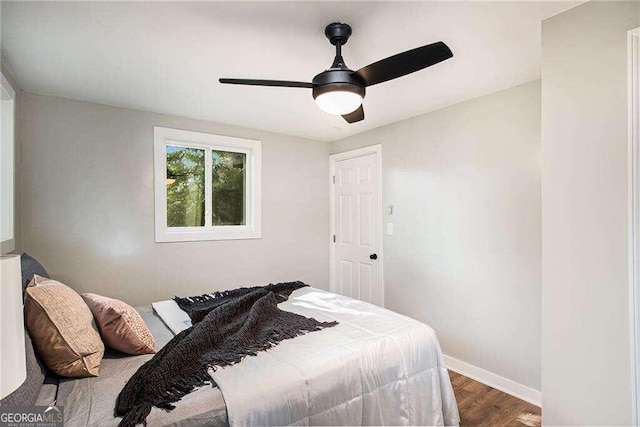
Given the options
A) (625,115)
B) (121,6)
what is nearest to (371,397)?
(625,115)

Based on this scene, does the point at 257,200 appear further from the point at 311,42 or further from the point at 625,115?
the point at 625,115

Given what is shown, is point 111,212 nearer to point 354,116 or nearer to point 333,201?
point 354,116

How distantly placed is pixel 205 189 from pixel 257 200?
0.57 meters

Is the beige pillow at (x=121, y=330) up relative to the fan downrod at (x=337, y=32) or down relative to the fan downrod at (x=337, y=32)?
down

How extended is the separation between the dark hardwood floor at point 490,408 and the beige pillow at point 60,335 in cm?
219

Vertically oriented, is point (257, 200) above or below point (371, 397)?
above

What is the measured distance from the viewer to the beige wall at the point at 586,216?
1417 millimetres

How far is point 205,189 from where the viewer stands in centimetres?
347

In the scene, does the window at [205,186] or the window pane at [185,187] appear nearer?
the window at [205,186]

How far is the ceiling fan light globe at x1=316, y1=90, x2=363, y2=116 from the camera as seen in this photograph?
5.54ft

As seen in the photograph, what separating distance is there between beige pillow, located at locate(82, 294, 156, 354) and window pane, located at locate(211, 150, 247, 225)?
77.6 inches

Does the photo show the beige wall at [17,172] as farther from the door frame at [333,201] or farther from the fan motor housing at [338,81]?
the door frame at [333,201]

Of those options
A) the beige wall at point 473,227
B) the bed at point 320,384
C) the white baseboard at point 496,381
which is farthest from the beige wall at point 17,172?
the white baseboard at point 496,381

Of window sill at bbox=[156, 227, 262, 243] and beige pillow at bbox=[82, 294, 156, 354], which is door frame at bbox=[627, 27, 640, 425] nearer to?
beige pillow at bbox=[82, 294, 156, 354]
